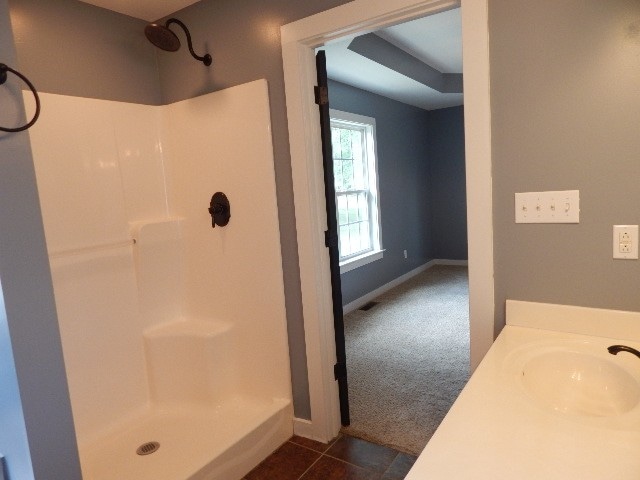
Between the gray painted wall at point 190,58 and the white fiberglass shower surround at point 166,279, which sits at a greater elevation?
the gray painted wall at point 190,58

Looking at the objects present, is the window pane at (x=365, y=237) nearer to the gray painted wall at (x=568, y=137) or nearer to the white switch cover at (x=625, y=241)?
the gray painted wall at (x=568, y=137)

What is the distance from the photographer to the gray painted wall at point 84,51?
190cm

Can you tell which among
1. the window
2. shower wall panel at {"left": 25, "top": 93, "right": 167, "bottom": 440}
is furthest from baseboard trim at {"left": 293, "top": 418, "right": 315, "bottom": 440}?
the window

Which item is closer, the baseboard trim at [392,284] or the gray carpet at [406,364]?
the gray carpet at [406,364]

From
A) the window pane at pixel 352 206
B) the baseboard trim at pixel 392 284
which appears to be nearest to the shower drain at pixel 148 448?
the baseboard trim at pixel 392 284

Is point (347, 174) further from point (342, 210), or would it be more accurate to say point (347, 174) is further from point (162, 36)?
point (162, 36)

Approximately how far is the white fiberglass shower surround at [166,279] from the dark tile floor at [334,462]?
0.09m

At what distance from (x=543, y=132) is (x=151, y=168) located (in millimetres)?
2028

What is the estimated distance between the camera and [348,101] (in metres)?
Result: 4.29

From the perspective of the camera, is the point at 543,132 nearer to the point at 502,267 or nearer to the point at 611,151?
the point at 611,151

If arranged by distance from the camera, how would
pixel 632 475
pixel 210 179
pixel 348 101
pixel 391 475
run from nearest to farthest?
pixel 632 475 < pixel 391 475 < pixel 210 179 < pixel 348 101

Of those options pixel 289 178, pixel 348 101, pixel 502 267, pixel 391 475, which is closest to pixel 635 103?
pixel 502 267

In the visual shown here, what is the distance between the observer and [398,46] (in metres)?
3.80

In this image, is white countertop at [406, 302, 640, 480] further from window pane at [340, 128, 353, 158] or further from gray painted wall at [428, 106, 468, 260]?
gray painted wall at [428, 106, 468, 260]
